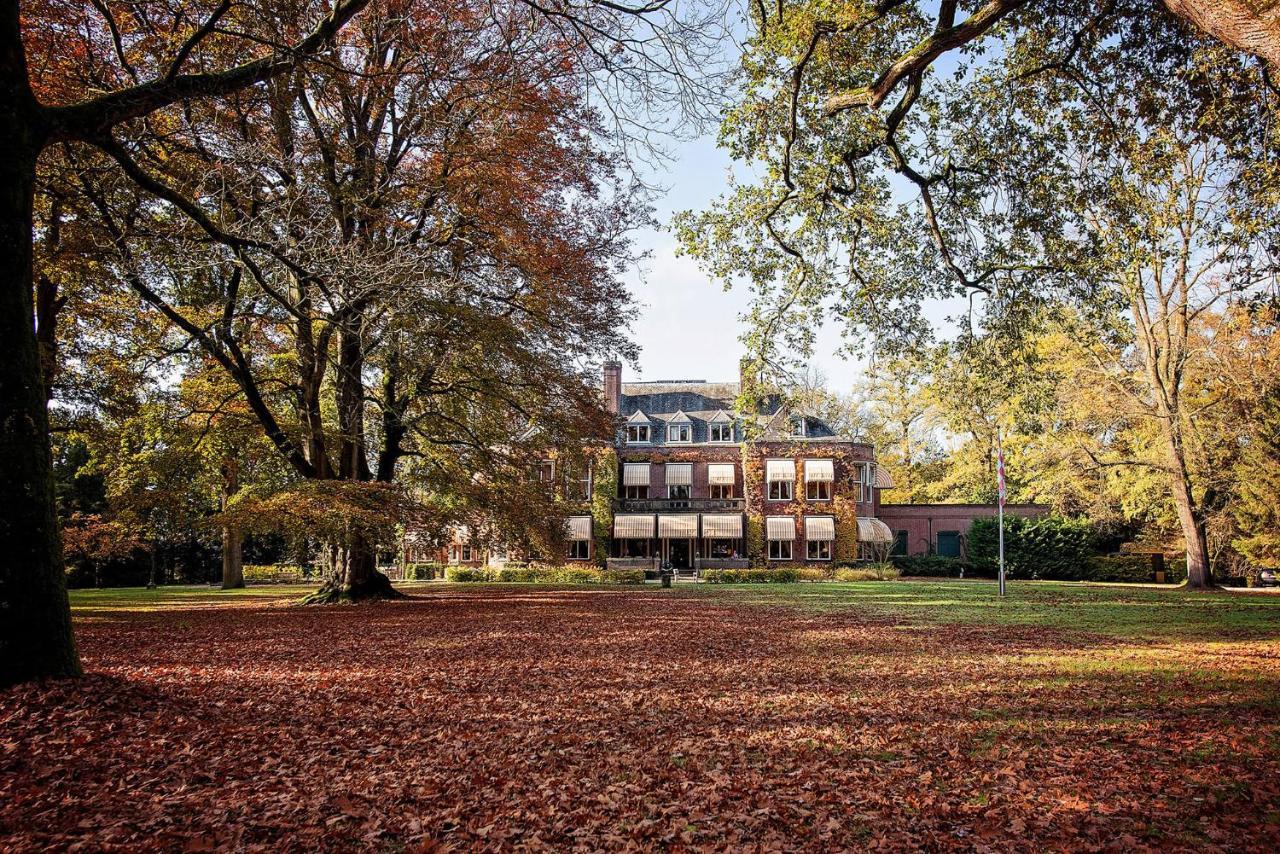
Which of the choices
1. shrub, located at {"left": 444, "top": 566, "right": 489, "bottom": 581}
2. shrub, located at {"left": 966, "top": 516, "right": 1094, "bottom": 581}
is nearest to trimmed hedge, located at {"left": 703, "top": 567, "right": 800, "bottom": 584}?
shrub, located at {"left": 444, "top": 566, "right": 489, "bottom": 581}

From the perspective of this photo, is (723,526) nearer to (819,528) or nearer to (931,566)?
(819,528)

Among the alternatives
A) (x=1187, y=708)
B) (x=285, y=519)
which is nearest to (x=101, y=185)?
(x=285, y=519)

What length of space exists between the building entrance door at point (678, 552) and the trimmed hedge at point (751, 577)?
31.1ft

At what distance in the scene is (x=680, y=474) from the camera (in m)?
43.2

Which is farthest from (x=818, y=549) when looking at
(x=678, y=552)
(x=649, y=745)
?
(x=649, y=745)

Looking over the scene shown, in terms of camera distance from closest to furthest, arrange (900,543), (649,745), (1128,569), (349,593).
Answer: (649,745) < (349,593) < (1128,569) < (900,543)

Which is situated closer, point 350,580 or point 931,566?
point 350,580

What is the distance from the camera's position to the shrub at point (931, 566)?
131 ft

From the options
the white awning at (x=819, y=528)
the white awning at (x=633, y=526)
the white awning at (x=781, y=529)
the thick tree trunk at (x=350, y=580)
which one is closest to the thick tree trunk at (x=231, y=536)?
the thick tree trunk at (x=350, y=580)

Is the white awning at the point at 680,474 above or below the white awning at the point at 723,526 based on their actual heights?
above

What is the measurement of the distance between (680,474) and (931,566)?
1434cm

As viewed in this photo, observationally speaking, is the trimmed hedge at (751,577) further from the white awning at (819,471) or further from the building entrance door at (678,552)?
the building entrance door at (678,552)

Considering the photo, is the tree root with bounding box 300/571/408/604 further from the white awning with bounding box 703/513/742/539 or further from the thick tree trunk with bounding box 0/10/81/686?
the white awning with bounding box 703/513/742/539

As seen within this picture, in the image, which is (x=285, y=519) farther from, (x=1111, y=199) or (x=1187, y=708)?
(x=1111, y=199)
